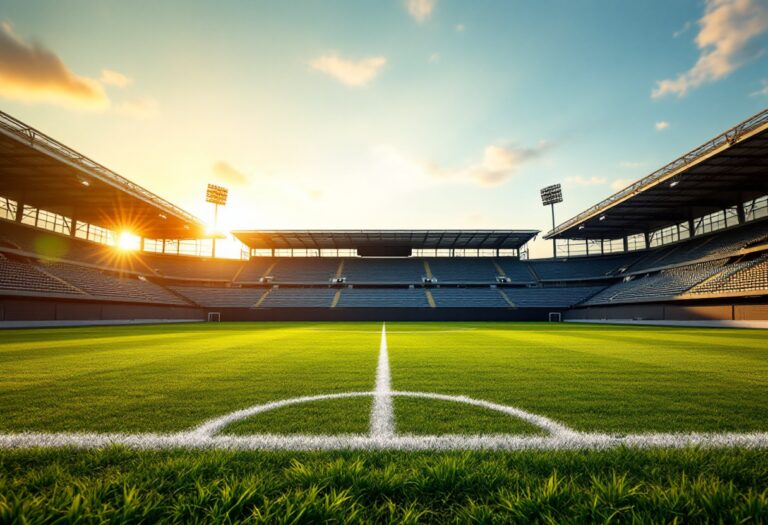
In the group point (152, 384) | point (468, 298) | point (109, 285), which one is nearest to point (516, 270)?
point (468, 298)

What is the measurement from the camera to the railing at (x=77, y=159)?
1823 cm

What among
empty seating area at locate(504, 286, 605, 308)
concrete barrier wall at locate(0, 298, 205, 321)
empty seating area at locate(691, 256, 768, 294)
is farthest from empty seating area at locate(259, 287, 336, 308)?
empty seating area at locate(691, 256, 768, 294)

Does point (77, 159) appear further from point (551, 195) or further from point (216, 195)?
point (551, 195)

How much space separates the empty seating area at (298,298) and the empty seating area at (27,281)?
54.5 ft

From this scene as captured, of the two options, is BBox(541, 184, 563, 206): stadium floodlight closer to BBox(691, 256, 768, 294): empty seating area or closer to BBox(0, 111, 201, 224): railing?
BBox(691, 256, 768, 294): empty seating area

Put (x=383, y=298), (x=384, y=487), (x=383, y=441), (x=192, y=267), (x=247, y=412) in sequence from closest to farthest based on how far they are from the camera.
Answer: (x=384, y=487) < (x=383, y=441) < (x=247, y=412) < (x=383, y=298) < (x=192, y=267)

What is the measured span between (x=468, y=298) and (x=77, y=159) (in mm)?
35981

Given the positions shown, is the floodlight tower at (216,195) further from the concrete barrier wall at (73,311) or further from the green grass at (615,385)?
the green grass at (615,385)

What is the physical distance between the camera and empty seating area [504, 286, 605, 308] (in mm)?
38250

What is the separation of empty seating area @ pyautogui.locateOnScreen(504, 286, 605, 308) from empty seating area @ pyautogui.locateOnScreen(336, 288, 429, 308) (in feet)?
36.3

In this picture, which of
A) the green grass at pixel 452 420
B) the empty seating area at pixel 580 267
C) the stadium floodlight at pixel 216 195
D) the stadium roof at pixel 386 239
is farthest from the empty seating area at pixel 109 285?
the empty seating area at pixel 580 267

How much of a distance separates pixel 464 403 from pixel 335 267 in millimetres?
42481

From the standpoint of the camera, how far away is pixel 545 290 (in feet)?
135

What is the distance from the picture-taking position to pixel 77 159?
878 inches
